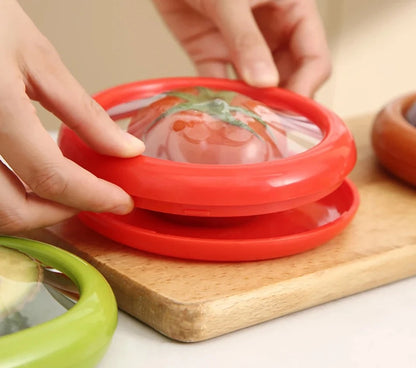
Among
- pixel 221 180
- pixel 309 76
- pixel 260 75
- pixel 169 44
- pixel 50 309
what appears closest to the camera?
pixel 50 309

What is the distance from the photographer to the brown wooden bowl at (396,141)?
0.77 m

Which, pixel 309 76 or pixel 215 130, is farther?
pixel 309 76

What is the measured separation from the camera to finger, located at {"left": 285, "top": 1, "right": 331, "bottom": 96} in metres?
0.89

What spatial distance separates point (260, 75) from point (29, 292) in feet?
1.31

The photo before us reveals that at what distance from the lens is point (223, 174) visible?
557 millimetres

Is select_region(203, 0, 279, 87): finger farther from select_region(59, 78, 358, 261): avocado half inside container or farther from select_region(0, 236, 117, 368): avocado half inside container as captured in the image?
select_region(0, 236, 117, 368): avocado half inside container

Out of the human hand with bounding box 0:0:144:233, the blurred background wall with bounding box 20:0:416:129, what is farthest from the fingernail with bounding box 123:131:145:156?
the blurred background wall with bounding box 20:0:416:129

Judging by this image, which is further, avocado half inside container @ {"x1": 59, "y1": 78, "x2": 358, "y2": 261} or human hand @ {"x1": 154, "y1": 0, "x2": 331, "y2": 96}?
human hand @ {"x1": 154, "y1": 0, "x2": 331, "y2": 96}

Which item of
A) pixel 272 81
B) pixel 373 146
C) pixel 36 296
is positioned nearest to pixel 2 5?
pixel 36 296

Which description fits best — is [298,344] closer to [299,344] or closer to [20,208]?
[299,344]

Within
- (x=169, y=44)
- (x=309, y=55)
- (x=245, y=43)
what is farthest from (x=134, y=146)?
(x=169, y=44)

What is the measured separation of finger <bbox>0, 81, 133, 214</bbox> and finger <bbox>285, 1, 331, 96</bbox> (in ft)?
1.29

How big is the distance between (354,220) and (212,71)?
1.20 feet

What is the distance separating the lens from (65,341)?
40 centimetres
